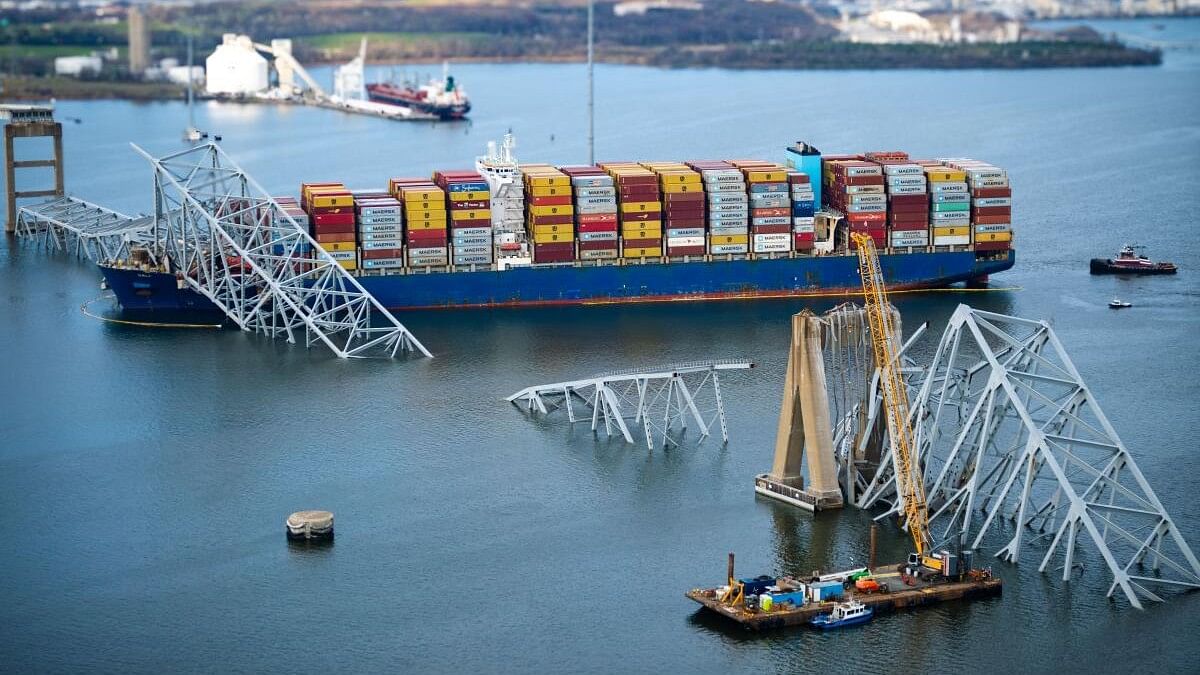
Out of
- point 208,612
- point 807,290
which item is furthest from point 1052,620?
point 807,290

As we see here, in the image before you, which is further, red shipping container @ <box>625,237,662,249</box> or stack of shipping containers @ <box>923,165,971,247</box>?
stack of shipping containers @ <box>923,165,971,247</box>

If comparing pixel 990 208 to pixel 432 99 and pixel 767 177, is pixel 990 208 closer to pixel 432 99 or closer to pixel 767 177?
pixel 767 177

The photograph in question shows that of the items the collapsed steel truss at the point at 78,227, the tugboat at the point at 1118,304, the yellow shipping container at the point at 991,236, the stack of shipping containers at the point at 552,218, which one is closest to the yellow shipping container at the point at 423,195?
the stack of shipping containers at the point at 552,218

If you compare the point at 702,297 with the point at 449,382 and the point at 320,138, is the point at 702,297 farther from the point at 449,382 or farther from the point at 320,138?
the point at 320,138

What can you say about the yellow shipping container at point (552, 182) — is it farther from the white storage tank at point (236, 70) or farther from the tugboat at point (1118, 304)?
the white storage tank at point (236, 70)

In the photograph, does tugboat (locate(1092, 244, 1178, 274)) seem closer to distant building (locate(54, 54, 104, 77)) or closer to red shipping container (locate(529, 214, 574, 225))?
red shipping container (locate(529, 214, 574, 225))

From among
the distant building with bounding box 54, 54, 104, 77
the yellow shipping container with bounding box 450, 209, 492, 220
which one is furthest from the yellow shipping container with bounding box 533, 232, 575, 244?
the distant building with bounding box 54, 54, 104, 77
